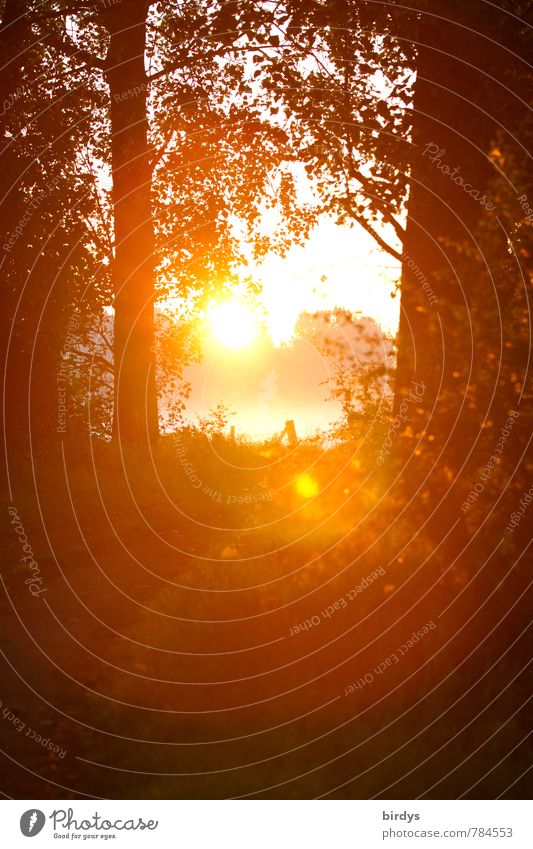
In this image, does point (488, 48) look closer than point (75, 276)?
Yes

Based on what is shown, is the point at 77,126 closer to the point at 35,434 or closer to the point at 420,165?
the point at 35,434

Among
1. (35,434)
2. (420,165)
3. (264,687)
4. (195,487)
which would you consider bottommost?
(264,687)

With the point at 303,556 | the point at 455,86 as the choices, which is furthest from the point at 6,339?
the point at 455,86

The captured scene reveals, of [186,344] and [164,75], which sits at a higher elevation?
[186,344]

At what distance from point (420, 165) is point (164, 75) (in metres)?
12.5

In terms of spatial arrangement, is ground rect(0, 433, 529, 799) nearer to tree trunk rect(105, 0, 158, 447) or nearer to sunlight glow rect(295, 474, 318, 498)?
sunlight glow rect(295, 474, 318, 498)

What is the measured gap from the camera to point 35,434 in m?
19.2
